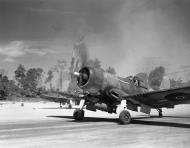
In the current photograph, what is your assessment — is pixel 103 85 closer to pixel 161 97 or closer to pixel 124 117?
pixel 124 117

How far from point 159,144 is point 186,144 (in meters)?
0.78

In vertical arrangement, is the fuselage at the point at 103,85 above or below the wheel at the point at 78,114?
above

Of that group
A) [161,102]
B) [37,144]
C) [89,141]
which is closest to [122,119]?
[161,102]

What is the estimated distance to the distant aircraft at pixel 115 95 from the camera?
15320mm

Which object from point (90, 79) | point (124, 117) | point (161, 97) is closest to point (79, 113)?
point (90, 79)

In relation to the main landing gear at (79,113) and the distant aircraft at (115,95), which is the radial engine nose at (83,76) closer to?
the distant aircraft at (115,95)

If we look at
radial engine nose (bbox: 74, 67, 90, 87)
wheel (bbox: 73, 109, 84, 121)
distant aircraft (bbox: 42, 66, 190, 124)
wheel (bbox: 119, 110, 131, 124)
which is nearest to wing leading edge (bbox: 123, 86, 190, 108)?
distant aircraft (bbox: 42, 66, 190, 124)

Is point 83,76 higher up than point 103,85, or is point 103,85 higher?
point 83,76

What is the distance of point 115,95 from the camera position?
1606 centimetres

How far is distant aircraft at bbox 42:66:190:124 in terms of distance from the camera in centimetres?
1532

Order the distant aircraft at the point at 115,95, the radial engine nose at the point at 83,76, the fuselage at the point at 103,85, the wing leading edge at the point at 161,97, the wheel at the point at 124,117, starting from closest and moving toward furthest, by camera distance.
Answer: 1. the wing leading edge at the point at 161,97
2. the wheel at the point at 124,117
3. the distant aircraft at the point at 115,95
4. the fuselage at the point at 103,85
5. the radial engine nose at the point at 83,76

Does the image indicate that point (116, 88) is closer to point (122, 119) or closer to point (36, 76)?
point (122, 119)

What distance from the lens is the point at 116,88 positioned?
16.3m

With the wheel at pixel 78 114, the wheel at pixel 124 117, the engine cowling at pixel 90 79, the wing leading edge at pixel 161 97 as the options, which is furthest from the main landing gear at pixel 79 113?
the wheel at pixel 124 117
